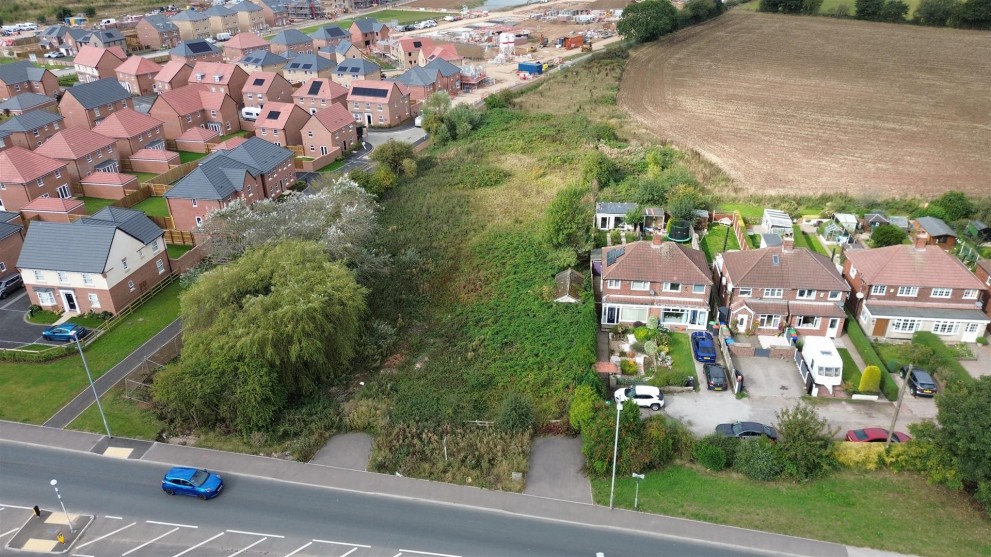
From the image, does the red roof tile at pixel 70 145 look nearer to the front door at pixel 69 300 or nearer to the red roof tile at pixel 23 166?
the red roof tile at pixel 23 166

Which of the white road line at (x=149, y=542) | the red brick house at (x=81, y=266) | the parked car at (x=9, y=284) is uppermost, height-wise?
the red brick house at (x=81, y=266)

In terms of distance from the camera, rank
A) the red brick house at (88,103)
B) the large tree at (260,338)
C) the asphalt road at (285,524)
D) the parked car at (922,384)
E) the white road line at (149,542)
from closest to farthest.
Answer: the white road line at (149,542) < the asphalt road at (285,524) < the large tree at (260,338) < the parked car at (922,384) < the red brick house at (88,103)

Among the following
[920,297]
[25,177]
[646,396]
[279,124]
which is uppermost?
[279,124]

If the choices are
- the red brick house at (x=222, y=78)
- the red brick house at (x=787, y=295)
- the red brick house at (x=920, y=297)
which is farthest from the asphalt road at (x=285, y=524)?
the red brick house at (x=222, y=78)

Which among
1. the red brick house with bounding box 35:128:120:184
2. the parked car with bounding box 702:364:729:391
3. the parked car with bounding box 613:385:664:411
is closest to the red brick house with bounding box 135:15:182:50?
the red brick house with bounding box 35:128:120:184

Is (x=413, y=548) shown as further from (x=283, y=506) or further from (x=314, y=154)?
(x=314, y=154)

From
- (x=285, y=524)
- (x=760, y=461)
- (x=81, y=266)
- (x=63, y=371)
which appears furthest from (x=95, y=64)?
(x=760, y=461)

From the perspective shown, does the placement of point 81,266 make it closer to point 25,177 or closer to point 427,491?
point 25,177
